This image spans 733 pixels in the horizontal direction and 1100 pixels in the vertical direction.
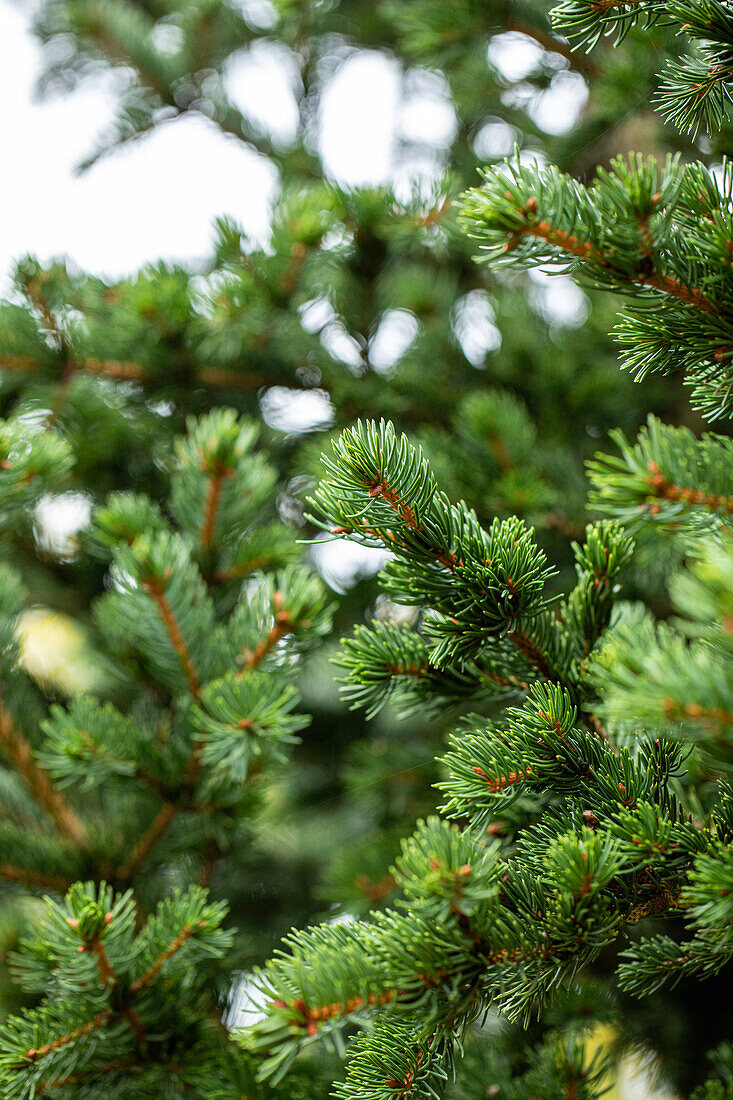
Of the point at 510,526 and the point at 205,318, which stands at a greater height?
the point at 510,526

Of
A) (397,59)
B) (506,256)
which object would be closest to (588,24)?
(506,256)

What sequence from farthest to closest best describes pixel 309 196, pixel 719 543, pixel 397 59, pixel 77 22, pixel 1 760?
pixel 397 59 < pixel 77 22 < pixel 309 196 < pixel 1 760 < pixel 719 543

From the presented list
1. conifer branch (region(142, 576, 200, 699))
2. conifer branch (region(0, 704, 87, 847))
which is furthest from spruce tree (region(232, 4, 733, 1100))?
conifer branch (region(0, 704, 87, 847))

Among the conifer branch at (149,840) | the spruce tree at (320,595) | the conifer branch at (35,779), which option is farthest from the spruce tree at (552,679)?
the conifer branch at (35,779)

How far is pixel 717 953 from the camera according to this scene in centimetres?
43

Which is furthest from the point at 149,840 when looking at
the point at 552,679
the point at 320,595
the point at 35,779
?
the point at 552,679

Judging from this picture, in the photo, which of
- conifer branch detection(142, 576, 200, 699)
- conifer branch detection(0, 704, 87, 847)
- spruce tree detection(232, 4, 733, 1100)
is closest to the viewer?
spruce tree detection(232, 4, 733, 1100)

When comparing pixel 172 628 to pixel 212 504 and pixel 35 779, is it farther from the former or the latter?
pixel 35 779

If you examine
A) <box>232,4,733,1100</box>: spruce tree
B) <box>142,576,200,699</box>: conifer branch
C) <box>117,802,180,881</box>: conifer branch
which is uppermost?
<box>232,4,733,1100</box>: spruce tree

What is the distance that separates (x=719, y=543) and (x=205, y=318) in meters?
0.77

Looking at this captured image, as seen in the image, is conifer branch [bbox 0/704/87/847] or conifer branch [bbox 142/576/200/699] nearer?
conifer branch [bbox 142/576/200/699]

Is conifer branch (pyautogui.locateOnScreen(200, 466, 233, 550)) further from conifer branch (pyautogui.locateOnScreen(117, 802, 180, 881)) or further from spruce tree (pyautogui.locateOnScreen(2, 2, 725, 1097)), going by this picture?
conifer branch (pyautogui.locateOnScreen(117, 802, 180, 881))

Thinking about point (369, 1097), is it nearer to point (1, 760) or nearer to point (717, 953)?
point (717, 953)

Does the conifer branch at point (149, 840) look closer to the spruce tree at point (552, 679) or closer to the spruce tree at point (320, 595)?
the spruce tree at point (320, 595)
